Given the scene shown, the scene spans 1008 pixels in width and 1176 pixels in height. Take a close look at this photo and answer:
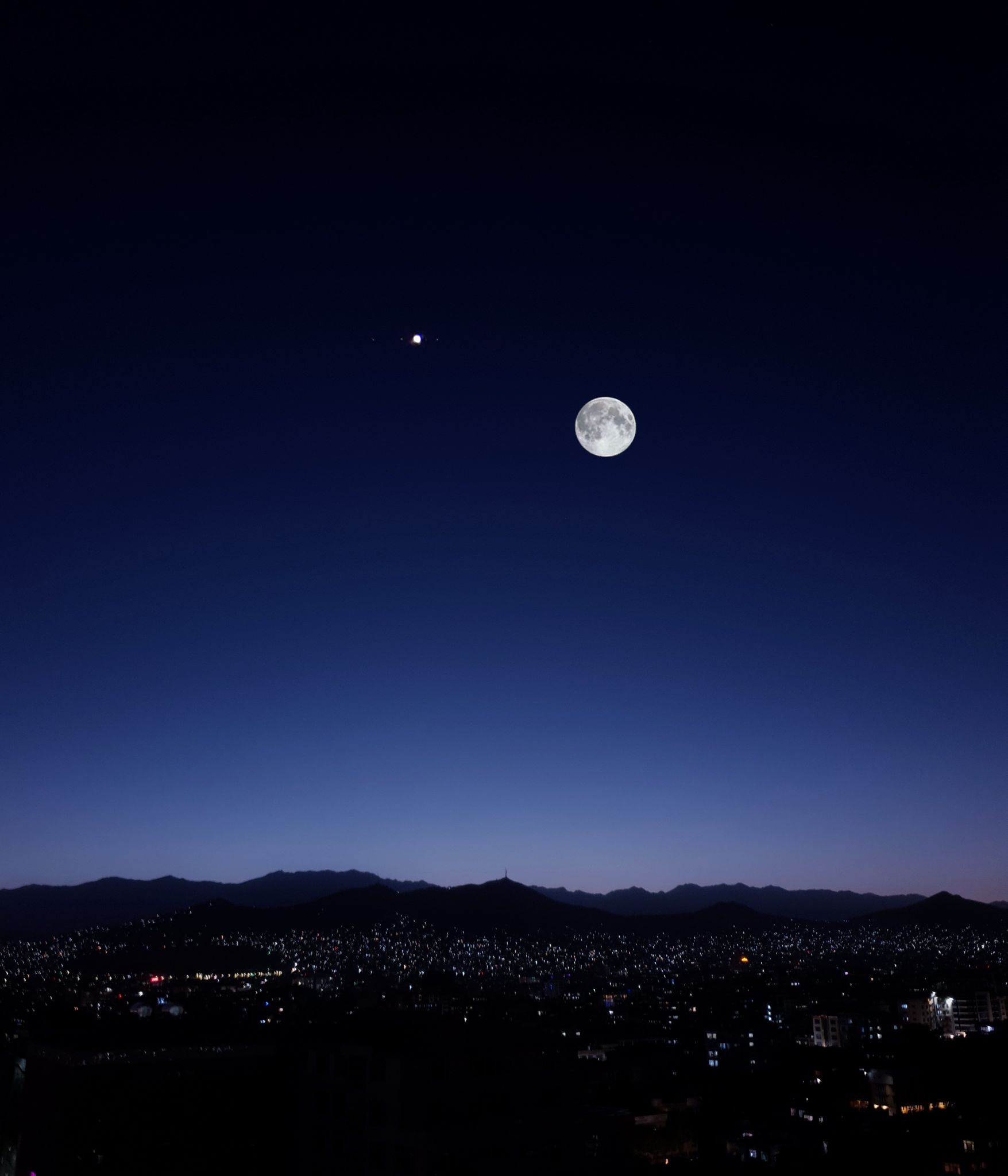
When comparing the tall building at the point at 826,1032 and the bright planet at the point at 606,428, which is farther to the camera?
the tall building at the point at 826,1032

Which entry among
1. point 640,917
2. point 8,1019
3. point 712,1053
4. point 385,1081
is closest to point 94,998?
point 8,1019

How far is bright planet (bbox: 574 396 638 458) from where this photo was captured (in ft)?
74.2

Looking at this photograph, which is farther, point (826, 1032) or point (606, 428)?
point (826, 1032)

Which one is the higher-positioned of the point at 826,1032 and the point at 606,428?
the point at 606,428

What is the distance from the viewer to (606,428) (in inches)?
904

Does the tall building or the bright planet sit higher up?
the bright planet

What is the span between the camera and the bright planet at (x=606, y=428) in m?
22.6

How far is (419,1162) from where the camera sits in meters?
13.0

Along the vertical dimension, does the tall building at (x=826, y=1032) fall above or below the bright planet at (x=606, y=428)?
below

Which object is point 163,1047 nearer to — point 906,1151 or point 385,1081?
point 385,1081

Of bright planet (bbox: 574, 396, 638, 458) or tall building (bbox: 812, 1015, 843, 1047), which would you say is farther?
tall building (bbox: 812, 1015, 843, 1047)

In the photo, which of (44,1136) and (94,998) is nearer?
(44,1136)

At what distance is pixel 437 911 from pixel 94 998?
314 feet

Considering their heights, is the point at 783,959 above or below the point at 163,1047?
below
